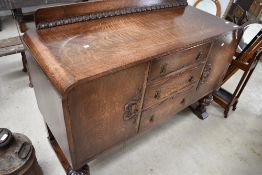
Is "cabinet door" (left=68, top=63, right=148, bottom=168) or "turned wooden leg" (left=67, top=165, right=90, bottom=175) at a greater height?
"cabinet door" (left=68, top=63, right=148, bottom=168)

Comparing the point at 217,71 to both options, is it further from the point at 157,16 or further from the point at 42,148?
the point at 42,148

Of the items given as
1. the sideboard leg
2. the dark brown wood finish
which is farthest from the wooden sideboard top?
the sideboard leg

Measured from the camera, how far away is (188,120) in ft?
6.16

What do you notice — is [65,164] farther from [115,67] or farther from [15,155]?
[115,67]

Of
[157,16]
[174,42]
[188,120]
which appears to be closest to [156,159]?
[188,120]

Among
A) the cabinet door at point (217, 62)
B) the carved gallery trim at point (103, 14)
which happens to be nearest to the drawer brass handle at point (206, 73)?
the cabinet door at point (217, 62)

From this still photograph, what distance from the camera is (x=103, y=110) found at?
0.95 metres

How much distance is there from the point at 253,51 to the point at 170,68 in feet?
2.70

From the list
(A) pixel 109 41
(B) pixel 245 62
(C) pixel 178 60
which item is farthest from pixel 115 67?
(B) pixel 245 62

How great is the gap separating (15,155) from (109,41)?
74 cm

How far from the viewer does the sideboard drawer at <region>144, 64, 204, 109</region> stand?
44.1 inches

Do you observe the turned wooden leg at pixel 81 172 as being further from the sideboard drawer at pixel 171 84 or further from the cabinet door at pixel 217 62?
the cabinet door at pixel 217 62

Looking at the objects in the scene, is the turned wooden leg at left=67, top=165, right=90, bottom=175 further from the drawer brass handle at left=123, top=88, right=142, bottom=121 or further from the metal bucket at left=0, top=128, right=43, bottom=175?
the drawer brass handle at left=123, top=88, right=142, bottom=121

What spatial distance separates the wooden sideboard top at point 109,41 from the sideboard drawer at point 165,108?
0.38m
